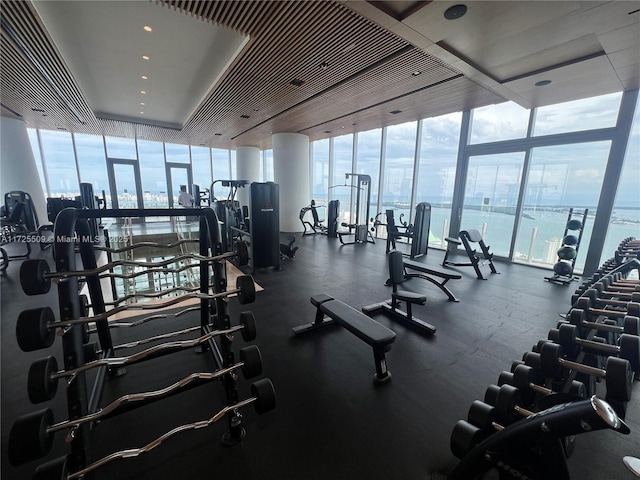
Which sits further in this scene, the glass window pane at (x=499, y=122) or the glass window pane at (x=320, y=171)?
the glass window pane at (x=320, y=171)

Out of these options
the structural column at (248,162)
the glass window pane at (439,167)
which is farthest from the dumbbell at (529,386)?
the structural column at (248,162)

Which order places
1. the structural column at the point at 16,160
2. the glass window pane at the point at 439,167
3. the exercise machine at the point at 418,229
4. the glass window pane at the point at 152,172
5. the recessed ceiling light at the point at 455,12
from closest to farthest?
the recessed ceiling light at the point at 455,12
the exercise machine at the point at 418,229
the glass window pane at the point at 439,167
the structural column at the point at 16,160
the glass window pane at the point at 152,172

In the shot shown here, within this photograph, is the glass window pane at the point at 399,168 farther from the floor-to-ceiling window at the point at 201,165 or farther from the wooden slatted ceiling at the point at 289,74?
the floor-to-ceiling window at the point at 201,165

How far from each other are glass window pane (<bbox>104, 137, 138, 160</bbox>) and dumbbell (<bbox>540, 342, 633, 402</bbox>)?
1365 centimetres

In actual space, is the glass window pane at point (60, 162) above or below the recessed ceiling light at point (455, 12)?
below

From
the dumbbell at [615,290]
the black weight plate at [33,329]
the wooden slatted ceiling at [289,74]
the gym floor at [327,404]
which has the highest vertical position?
the wooden slatted ceiling at [289,74]

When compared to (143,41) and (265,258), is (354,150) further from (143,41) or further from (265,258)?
(143,41)

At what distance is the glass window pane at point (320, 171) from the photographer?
412 inches

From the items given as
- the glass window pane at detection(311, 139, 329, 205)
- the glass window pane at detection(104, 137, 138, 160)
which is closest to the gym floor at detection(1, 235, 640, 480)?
the glass window pane at detection(311, 139, 329, 205)

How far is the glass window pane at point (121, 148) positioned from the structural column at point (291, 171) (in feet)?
20.9

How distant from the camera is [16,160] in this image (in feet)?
24.4

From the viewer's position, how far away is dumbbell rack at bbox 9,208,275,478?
3.92ft

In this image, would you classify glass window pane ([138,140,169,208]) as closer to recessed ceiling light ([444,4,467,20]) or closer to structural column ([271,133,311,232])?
structural column ([271,133,311,232])

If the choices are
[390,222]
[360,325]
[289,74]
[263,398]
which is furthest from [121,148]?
[263,398]
